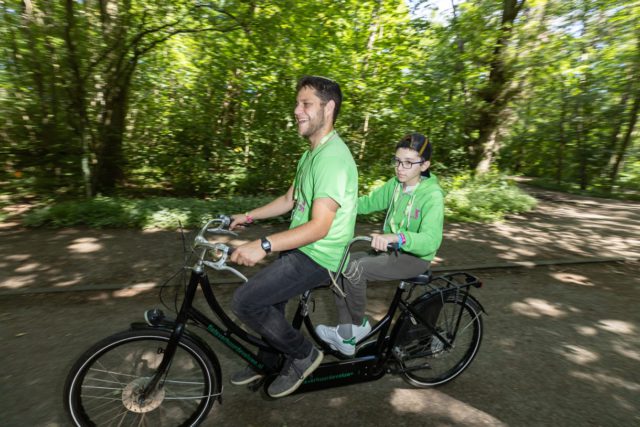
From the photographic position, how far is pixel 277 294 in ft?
7.20

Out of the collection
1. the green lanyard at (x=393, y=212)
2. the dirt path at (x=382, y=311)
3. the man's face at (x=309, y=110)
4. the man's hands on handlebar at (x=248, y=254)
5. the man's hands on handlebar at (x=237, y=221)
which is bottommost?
the dirt path at (x=382, y=311)

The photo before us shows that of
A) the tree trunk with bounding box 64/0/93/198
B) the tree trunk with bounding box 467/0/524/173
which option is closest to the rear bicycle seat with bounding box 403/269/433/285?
the tree trunk with bounding box 64/0/93/198

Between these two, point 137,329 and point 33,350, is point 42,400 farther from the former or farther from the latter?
point 137,329

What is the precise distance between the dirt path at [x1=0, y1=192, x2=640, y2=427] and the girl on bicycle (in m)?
0.53

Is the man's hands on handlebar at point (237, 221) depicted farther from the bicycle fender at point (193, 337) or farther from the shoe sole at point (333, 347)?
the shoe sole at point (333, 347)

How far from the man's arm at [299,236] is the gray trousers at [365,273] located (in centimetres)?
71

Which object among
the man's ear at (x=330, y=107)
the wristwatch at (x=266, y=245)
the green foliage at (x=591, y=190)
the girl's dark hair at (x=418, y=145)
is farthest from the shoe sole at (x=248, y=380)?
the green foliage at (x=591, y=190)

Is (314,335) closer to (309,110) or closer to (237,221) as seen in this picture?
(237,221)

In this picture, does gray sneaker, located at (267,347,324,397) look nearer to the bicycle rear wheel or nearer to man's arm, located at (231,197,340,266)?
the bicycle rear wheel

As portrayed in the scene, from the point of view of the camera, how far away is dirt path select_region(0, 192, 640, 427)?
→ 2.60 m

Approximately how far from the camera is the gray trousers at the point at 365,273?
8.63 feet

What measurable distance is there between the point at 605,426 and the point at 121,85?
9.49 meters

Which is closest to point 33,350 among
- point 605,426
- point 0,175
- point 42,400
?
point 42,400

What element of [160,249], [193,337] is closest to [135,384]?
[193,337]
